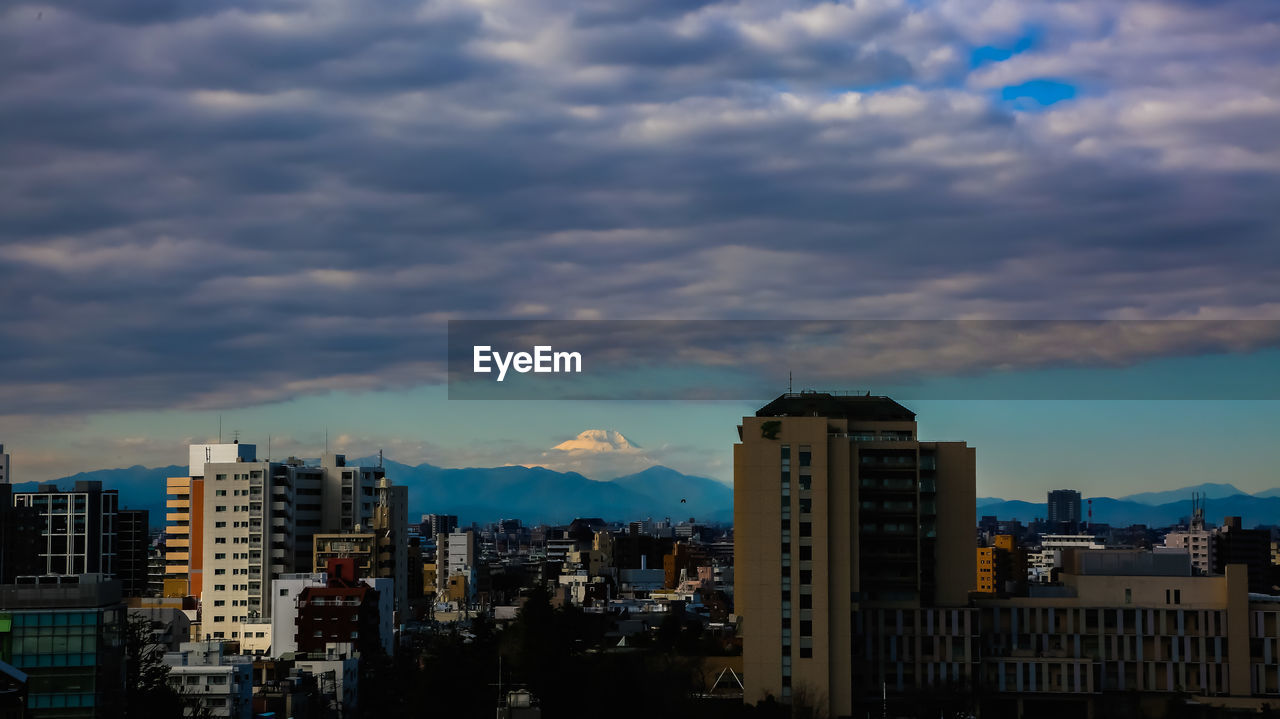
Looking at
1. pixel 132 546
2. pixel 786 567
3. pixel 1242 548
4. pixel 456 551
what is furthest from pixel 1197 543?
pixel 786 567

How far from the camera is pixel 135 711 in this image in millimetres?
46312

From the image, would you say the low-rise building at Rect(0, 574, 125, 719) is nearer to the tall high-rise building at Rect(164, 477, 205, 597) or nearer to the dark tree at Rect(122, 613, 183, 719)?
the dark tree at Rect(122, 613, 183, 719)

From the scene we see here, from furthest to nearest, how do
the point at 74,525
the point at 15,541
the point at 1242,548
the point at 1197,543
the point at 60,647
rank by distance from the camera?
the point at 1197,543, the point at 1242,548, the point at 74,525, the point at 15,541, the point at 60,647

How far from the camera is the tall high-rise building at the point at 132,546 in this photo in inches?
5728

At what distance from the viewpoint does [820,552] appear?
199 ft

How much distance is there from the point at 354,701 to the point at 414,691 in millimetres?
22046

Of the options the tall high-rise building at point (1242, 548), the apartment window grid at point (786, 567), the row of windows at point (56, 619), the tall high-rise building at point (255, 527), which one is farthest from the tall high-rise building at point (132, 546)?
the row of windows at point (56, 619)

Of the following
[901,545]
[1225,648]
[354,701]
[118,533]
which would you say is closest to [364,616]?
[354,701]

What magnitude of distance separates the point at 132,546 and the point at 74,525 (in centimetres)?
1345

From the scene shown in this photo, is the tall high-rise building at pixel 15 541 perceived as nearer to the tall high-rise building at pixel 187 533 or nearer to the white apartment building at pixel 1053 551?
the tall high-rise building at pixel 187 533

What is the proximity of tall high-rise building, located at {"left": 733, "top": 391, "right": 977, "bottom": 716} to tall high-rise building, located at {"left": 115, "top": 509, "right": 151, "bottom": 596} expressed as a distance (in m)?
94.9

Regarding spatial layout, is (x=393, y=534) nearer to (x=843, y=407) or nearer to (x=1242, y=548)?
(x=843, y=407)

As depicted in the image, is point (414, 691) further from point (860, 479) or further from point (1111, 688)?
point (1111, 688)

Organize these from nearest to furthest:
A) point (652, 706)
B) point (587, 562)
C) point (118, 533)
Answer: point (652, 706), point (118, 533), point (587, 562)
